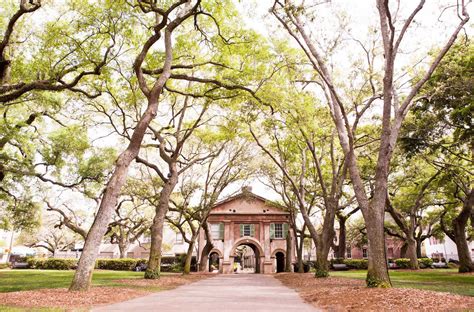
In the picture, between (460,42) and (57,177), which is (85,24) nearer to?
(57,177)

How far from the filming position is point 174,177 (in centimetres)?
1928

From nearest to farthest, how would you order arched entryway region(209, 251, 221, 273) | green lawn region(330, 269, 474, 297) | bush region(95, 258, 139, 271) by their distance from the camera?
green lawn region(330, 269, 474, 297) → arched entryway region(209, 251, 221, 273) → bush region(95, 258, 139, 271)

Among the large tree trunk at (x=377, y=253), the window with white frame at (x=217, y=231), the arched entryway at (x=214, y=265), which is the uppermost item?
the window with white frame at (x=217, y=231)

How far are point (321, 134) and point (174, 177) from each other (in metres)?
8.34

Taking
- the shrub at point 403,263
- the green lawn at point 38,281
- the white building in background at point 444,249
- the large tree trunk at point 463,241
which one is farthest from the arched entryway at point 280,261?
the white building in background at point 444,249

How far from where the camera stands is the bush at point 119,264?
42250 millimetres

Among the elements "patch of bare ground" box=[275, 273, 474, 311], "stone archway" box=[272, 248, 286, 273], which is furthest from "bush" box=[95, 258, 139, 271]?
"patch of bare ground" box=[275, 273, 474, 311]

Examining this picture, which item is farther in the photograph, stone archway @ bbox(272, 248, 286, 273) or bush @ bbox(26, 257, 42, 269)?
bush @ bbox(26, 257, 42, 269)

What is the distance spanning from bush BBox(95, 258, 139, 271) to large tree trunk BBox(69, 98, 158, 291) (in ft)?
113

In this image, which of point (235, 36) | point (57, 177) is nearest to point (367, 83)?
point (235, 36)

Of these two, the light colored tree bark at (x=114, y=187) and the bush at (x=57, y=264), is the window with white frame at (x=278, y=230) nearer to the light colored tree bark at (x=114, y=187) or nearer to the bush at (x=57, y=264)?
A: the bush at (x=57, y=264)

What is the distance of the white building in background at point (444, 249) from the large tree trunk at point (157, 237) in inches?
1954

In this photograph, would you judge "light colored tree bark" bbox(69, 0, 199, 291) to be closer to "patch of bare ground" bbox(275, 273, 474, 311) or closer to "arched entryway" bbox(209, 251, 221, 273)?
"patch of bare ground" bbox(275, 273, 474, 311)

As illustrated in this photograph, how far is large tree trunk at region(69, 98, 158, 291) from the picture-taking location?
9492 millimetres
